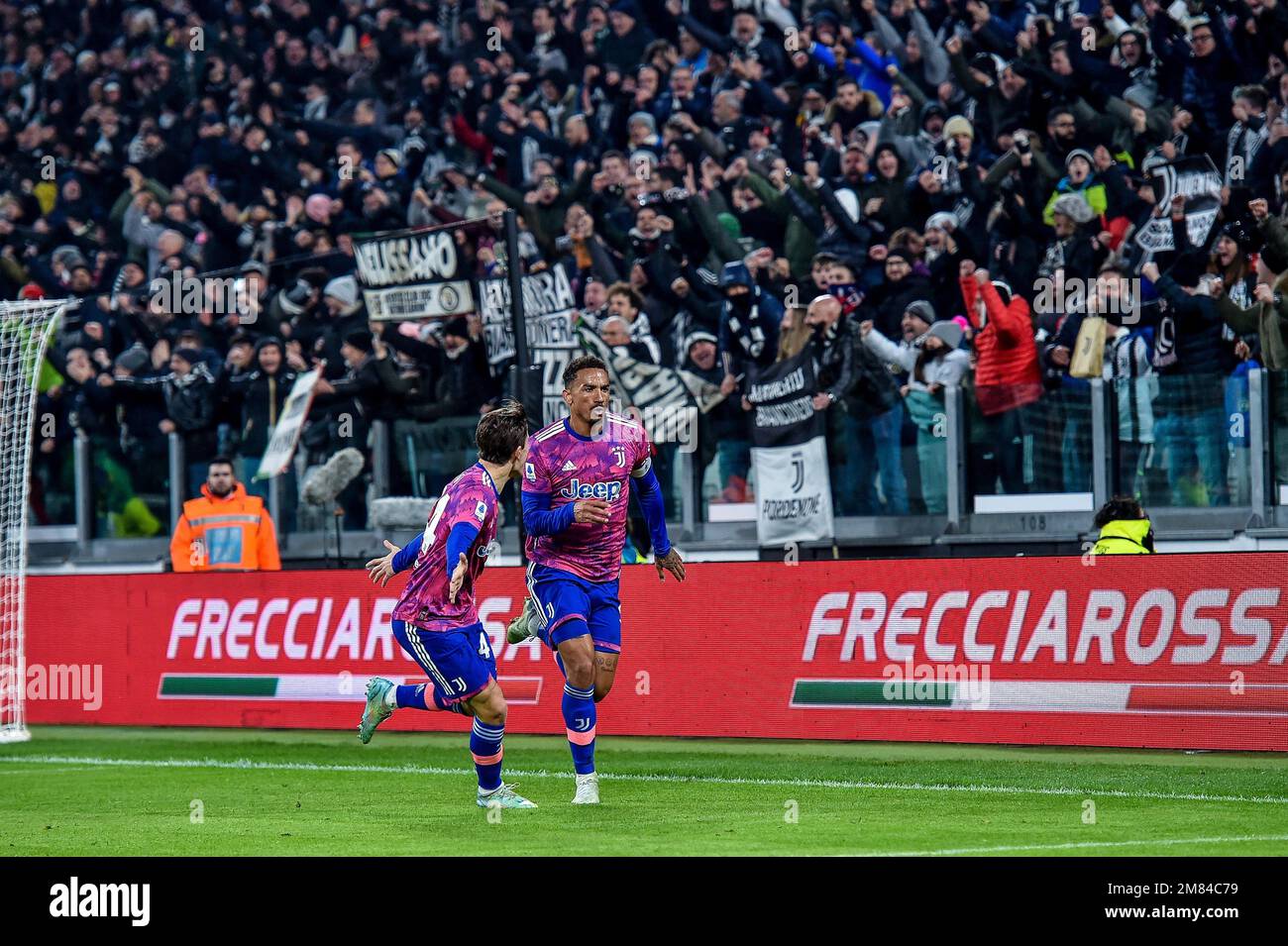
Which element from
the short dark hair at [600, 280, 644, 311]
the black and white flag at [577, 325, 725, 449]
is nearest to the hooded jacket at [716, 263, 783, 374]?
the black and white flag at [577, 325, 725, 449]

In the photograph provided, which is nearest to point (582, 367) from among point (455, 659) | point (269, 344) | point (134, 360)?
point (455, 659)

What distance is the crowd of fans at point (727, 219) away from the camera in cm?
1539

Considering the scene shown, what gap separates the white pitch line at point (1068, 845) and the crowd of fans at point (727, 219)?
634 cm

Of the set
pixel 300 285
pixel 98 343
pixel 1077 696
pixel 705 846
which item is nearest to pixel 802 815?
pixel 705 846

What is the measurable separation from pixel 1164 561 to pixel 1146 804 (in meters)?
2.76

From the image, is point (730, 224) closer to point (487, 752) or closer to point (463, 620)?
point (463, 620)

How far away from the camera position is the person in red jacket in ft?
50.2

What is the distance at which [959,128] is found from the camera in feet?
57.4

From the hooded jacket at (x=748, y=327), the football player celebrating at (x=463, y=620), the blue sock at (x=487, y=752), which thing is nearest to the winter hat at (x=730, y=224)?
the hooded jacket at (x=748, y=327)

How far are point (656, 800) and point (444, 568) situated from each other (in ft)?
5.77

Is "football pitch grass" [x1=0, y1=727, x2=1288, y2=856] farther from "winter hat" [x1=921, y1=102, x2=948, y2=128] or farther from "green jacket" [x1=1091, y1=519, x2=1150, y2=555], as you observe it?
"winter hat" [x1=921, y1=102, x2=948, y2=128]

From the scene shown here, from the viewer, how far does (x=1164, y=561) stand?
1227cm
